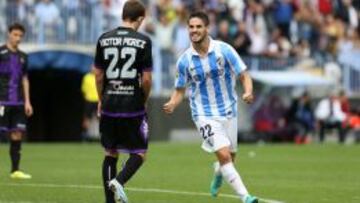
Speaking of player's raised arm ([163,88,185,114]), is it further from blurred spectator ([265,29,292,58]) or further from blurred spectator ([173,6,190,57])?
blurred spectator ([265,29,292,58])

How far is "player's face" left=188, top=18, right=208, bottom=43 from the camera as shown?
1412 centimetres

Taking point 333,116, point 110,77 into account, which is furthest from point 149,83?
point 333,116

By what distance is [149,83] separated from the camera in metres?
13.4

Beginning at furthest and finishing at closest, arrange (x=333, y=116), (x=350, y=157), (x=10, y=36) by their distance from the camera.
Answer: (x=333, y=116) < (x=350, y=157) < (x=10, y=36)

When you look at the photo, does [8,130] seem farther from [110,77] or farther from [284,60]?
[284,60]

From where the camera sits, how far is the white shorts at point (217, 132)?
14.2 metres

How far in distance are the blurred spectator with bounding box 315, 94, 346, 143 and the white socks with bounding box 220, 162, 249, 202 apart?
21.8 metres

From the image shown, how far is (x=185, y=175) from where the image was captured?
20.4 m

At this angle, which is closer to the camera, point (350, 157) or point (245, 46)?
point (350, 157)

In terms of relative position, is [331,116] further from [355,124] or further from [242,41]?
[242,41]

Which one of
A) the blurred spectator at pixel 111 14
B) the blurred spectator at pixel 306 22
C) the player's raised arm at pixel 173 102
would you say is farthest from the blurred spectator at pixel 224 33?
the player's raised arm at pixel 173 102

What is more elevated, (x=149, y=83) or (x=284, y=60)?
(x=149, y=83)

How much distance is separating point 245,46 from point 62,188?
69.4ft

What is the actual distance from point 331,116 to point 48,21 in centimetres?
887
